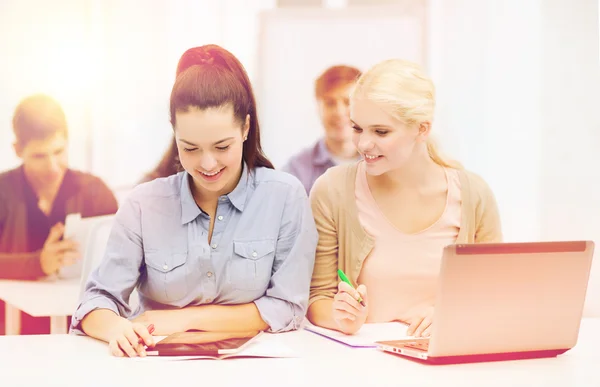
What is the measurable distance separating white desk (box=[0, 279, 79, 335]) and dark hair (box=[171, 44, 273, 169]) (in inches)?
40.0

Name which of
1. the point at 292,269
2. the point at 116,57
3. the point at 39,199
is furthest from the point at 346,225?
the point at 116,57

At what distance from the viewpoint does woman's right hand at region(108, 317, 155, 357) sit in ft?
3.98

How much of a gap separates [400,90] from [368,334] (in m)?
0.54

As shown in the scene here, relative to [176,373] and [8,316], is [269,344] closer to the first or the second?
[176,373]

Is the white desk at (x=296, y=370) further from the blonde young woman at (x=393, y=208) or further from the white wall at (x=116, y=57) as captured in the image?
the white wall at (x=116, y=57)

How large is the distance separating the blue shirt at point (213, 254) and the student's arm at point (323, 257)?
0.09m

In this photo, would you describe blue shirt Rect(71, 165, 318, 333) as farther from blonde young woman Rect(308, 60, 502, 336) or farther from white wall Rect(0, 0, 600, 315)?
white wall Rect(0, 0, 600, 315)

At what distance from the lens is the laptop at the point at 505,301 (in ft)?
3.51

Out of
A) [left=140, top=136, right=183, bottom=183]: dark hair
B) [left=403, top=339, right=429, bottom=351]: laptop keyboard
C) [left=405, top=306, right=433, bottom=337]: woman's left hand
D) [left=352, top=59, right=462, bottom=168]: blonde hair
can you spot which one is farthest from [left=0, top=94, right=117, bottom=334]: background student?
[left=403, top=339, right=429, bottom=351]: laptop keyboard

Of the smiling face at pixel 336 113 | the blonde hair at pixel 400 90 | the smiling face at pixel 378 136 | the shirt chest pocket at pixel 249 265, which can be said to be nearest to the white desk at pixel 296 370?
the shirt chest pocket at pixel 249 265

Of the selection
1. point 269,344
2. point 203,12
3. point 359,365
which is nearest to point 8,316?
point 203,12

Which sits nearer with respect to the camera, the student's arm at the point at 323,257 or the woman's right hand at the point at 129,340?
the woman's right hand at the point at 129,340

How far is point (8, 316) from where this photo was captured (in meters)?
2.96

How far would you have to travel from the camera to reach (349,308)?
1354mm
